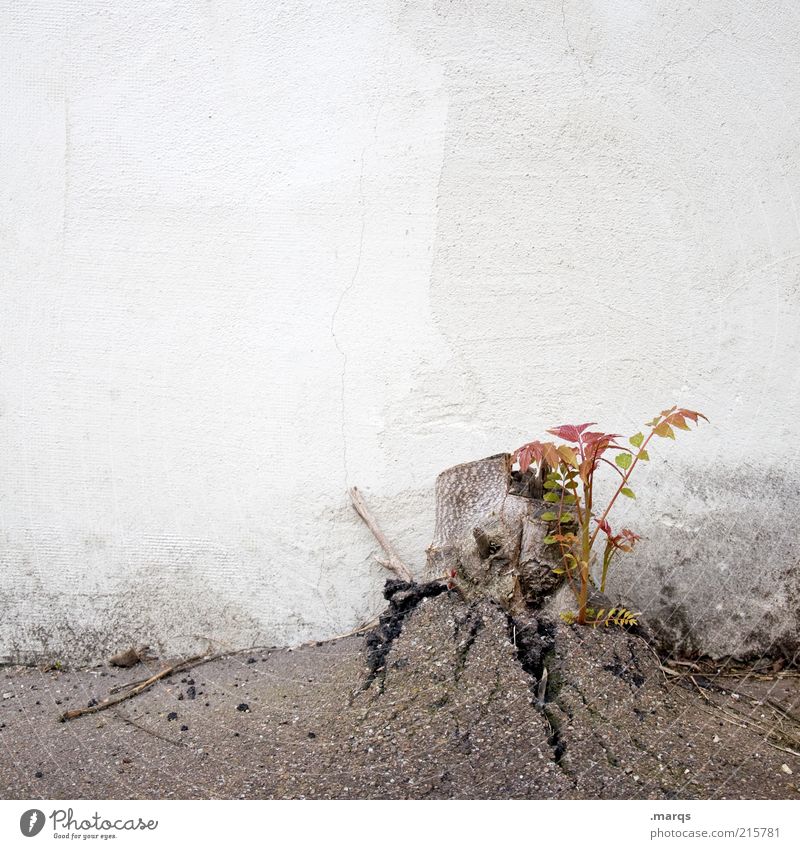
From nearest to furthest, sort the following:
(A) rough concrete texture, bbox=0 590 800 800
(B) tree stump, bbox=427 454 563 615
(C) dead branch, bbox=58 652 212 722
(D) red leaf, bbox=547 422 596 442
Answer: (A) rough concrete texture, bbox=0 590 800 800
(D) red leaf, bbox=547 422 596 442
(B) tree stump, bbox=427 454 563 615
(C) dead branch, bbox=58 652 212 722

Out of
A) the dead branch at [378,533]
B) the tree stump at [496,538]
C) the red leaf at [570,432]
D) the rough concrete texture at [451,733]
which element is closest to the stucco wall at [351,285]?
the dead branch at [378,533]

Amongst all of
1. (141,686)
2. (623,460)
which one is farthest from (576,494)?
(141,686)

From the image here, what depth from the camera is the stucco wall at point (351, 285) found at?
7.39 ft

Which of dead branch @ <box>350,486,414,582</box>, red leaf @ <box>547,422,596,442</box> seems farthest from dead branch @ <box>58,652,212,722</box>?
red leaf @ <box>547,422,596,442</box>

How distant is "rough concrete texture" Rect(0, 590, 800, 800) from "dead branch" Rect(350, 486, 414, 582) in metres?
0.38

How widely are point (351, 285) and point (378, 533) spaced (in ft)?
2.35

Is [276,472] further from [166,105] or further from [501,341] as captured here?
[166,105]

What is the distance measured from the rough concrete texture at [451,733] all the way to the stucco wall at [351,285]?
0.46 m

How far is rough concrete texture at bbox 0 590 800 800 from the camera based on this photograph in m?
1.43

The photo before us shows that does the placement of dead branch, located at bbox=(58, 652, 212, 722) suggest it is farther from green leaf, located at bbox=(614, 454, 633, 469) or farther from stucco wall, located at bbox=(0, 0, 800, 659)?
green leaf, located at bbox=(614, 454, 633, 469)

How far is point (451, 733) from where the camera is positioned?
151 centimetres

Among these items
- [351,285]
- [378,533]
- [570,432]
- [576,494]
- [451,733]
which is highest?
[351,285]

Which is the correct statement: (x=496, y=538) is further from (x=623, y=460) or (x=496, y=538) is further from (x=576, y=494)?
(x=623, y=460)

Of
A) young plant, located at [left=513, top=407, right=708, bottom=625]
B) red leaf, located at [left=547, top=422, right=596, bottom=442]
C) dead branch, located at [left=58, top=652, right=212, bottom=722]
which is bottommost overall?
dead branch, located at [left=58, top=652, right=212, bottom=722]
